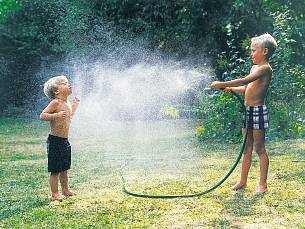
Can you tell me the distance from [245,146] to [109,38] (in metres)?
12.3

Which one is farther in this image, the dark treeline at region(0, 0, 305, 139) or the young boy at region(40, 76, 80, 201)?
the dark treeline at region(0, 0, 305, 139)

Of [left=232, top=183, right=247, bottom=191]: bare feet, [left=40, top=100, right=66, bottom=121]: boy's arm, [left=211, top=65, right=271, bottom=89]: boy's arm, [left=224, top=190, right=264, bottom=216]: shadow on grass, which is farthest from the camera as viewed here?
[left=232, top=183, right=247, bottom=191]: bare feet

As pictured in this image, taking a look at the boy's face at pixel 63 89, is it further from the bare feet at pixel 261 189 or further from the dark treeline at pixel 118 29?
the dark treeline at pixel 118 29

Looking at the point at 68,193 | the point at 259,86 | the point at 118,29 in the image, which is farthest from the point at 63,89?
the point at 118,29

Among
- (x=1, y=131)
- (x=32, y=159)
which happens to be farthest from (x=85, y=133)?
(x=32, y=159)

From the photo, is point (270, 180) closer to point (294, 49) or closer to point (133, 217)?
point (133, 217)

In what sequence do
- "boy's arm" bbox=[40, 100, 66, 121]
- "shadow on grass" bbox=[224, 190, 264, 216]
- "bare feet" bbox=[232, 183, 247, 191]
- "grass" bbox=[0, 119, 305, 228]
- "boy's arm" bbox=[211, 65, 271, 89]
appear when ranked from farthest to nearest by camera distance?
"bare feet" bbox=[232, 183, 247, 191] < "boy's arm" bbox=[40, 100, 66, 121] < "boy's arm" bbox=[211, 65, 271, 89] < "shadow on grass" bbox=[224, 190, 264, 216] < "grass" bbox=[0, 119, 305, 228]

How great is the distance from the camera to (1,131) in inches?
444

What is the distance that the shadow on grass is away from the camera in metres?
3.70

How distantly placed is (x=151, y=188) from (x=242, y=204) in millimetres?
961

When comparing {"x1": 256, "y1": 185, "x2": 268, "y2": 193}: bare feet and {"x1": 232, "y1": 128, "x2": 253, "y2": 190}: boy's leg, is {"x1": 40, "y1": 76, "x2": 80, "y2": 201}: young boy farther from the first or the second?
{"x1": 256, "y1": 185, "x2": 268, "y2": 193}: bare feet

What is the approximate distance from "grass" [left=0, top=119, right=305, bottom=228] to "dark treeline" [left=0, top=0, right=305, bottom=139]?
19.8 ft

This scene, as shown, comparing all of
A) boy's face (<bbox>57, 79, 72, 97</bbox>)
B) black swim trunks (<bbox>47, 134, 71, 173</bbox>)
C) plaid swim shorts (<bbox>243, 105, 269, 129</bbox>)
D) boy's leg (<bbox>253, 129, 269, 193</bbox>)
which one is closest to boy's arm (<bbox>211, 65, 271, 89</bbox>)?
plaid swim shorts (<bbox>243, 105, 269, 129</bbox>)

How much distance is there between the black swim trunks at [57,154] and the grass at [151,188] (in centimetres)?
28
